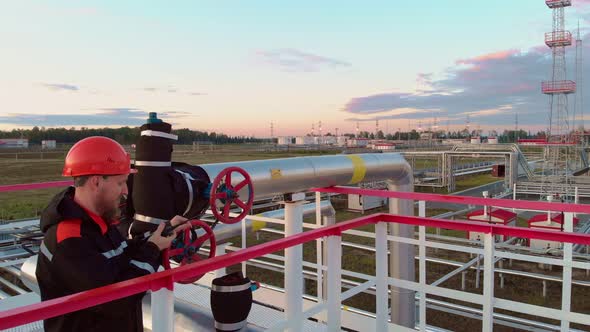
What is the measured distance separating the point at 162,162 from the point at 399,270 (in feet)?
10.3

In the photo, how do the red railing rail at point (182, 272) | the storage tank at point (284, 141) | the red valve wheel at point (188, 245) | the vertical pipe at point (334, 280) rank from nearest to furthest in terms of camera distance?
the red railing rail at point (182, 272) → the red valve wheel at point (188, 245) → the vertical pipe at point (334, 280) → the storage tank at point (284, 141)

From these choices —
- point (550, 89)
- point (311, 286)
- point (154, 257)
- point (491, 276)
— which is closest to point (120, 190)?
point (154, 257)

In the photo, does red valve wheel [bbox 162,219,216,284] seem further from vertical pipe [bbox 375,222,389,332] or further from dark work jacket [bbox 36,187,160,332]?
vertical pipe [bbox 375,222,389,332]

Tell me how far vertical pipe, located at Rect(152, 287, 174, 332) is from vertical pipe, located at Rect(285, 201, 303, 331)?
0.84 meters

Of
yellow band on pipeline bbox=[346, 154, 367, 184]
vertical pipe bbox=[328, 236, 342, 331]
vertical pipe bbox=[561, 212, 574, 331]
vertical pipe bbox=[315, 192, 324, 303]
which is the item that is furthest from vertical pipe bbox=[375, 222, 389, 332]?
yellow band on pipeline bbox=[346, 154, 367, 184]

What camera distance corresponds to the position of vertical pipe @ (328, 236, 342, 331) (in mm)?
2438

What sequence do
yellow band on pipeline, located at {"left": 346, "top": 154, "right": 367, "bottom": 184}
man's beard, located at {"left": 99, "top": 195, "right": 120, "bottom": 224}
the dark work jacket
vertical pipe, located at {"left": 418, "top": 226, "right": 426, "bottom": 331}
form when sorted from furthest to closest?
1. yellow band on pipeline, located at {"left": 346, "top": 154, "right": 367, "bottom": 184}
2. vertical pipe, located at {"left": 418, "top": 226, "right": 426, "bottom": 331}
3. man's beard, located at {"left": 99, "top": 195, "right": 120, "bottom": 224}
4. the dark work jacket

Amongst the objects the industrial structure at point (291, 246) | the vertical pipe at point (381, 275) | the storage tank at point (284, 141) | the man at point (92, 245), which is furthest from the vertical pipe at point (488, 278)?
the storage tank at point (284, 141)

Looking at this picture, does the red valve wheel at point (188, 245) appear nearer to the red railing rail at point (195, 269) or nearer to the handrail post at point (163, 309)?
the red railing rail at point (195, 269)

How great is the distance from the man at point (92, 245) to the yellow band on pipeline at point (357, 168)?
9.40ft

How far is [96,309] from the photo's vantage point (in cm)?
174

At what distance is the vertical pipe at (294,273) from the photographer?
2.34 meters

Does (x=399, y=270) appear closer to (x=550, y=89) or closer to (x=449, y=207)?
(x=449, y=207)

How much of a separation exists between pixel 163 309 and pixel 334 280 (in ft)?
3.67
